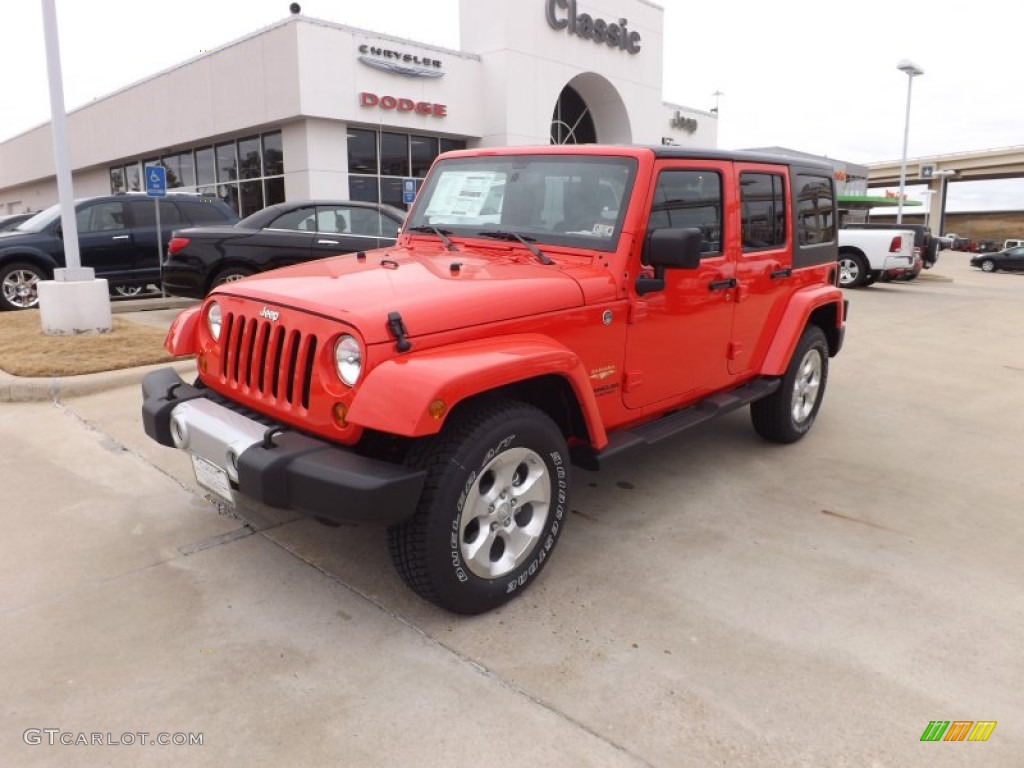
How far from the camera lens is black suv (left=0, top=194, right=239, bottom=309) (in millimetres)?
9836

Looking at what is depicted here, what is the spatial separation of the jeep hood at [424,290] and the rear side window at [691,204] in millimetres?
674

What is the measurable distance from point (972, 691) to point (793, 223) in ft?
10.1

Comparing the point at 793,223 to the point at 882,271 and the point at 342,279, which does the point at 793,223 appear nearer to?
the point at 342,279

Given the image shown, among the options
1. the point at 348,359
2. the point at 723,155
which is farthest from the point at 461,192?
the point at 348,359

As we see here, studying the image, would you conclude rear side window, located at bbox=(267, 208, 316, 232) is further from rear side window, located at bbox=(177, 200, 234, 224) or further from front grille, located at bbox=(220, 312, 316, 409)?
front grille, located at bbox=(220, 312, 316, 409)

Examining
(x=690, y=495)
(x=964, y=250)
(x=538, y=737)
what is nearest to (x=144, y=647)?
(x=538, y=737)

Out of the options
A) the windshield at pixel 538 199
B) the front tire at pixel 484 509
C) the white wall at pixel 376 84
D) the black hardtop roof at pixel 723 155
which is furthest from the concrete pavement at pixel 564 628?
the white wall at pixel 376 84

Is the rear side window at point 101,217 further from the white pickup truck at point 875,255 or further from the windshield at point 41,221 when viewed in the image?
the white pickup truck at point 875,255

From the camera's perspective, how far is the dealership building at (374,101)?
59.8 ft

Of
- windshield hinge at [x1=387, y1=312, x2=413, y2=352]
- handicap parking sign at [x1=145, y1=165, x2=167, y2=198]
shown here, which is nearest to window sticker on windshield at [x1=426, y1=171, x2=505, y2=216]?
windshield hinge at [x1=387, y1=312, x2=413, y2=352]

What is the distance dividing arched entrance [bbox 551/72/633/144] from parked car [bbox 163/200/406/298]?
16.7m

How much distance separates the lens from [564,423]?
339 centimetres

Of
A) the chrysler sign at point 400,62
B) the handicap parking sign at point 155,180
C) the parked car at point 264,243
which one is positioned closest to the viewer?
the parked car at point 264,243

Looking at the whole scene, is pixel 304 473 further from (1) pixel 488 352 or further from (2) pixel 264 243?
(2) pixel 264 243
